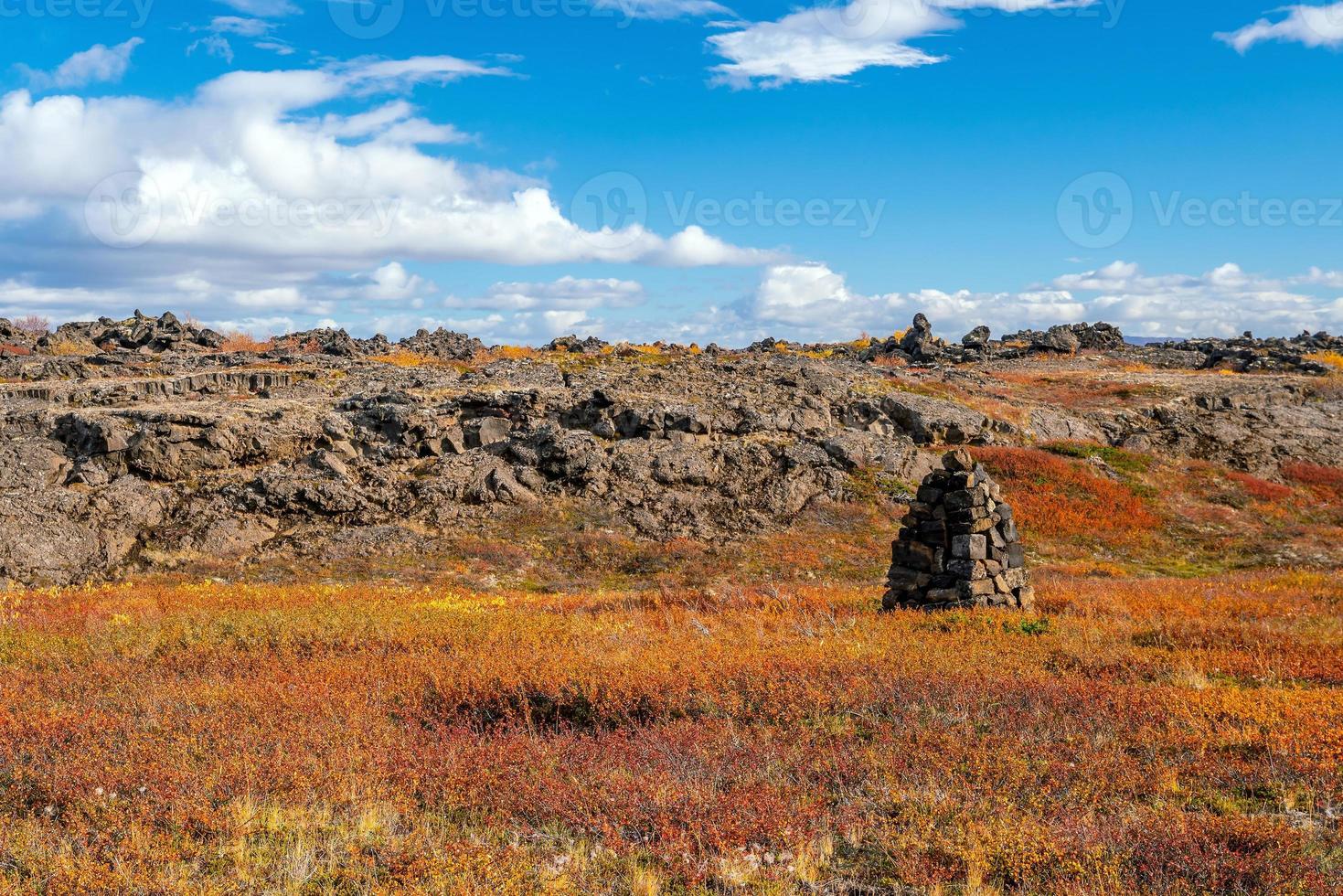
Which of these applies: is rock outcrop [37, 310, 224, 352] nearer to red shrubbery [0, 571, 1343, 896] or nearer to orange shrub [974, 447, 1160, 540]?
red shrubbery [0, 571, 1343, 896]

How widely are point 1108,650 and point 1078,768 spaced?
5892 millimetres

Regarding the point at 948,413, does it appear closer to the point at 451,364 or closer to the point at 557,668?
the point at 451,364

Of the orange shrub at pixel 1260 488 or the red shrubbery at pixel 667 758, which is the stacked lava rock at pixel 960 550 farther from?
the orange shrub at pixel 1260 488

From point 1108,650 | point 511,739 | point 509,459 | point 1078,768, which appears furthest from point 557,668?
point 509,459

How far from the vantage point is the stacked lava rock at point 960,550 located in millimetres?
17031

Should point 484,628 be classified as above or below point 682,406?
below

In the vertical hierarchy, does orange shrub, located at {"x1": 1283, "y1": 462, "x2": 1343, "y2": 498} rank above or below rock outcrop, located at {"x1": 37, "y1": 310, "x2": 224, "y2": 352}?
below

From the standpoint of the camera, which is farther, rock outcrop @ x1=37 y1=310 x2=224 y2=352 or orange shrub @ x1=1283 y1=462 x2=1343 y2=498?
rock outcrop @ x1=37 y1=310 x2=224 y2=352

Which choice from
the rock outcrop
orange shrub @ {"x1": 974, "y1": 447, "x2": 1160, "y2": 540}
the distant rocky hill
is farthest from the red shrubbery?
the rock outcrop

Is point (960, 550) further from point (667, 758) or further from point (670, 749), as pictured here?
point (667, 758)

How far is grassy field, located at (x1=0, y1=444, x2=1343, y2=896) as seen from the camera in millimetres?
6246

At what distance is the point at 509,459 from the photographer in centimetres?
3212

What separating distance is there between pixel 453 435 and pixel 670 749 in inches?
1024

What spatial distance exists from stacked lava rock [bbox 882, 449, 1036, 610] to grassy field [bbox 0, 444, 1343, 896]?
1.16 m
